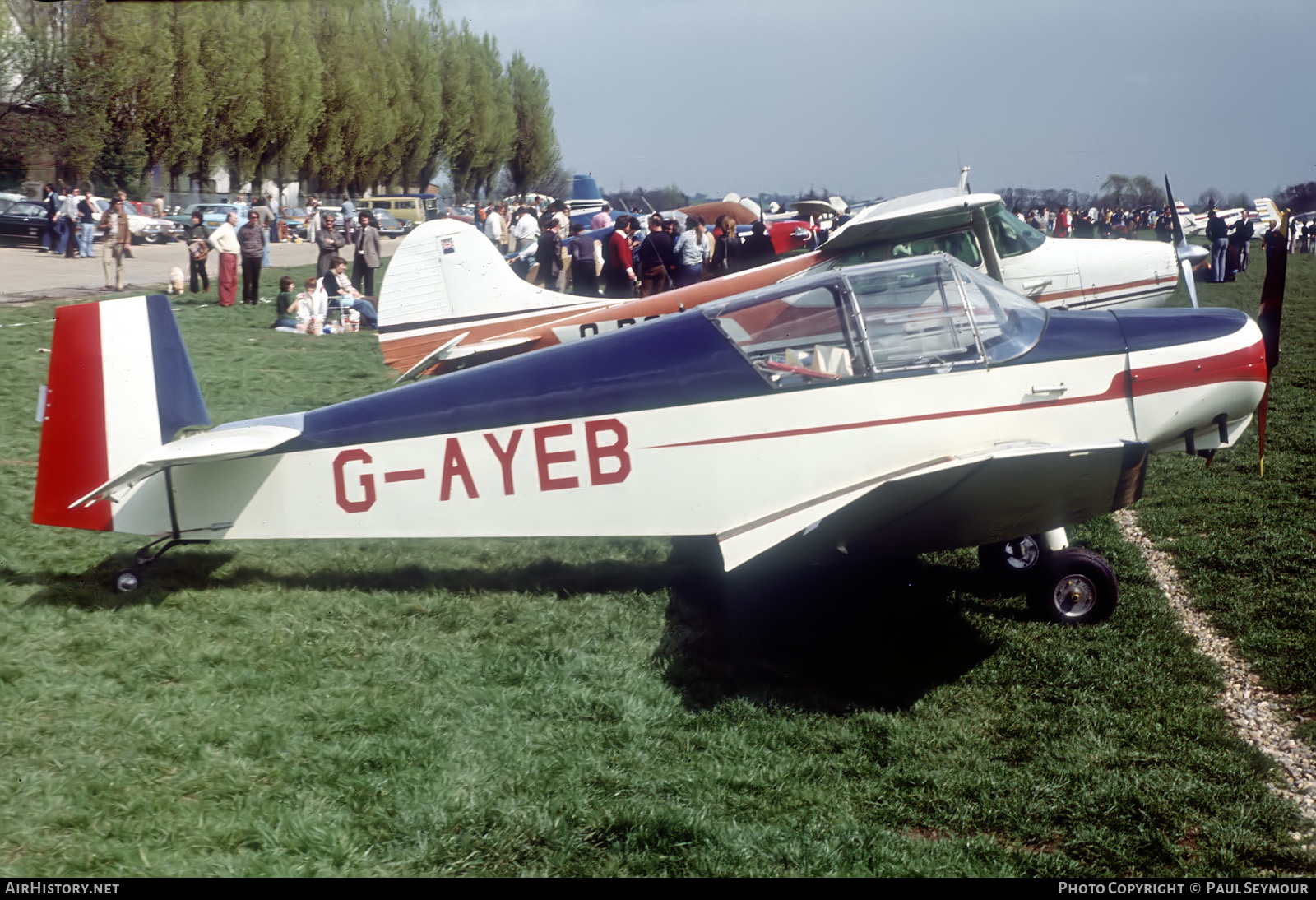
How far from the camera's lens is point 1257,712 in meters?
4.62

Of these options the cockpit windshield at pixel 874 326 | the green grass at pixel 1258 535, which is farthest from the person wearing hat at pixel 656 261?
the cockpit windshield at pixel 874 326

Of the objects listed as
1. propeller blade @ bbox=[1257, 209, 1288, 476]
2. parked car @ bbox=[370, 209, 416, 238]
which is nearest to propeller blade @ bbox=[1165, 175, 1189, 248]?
propeller blade @ bbox=[1257, 209, 1288, 476]

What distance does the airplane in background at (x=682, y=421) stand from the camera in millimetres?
5238

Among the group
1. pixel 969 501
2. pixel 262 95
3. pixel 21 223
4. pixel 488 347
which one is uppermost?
pixel 262 95

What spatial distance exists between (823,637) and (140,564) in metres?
3.60

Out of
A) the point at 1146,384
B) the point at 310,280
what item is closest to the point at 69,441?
the point at 1146,384

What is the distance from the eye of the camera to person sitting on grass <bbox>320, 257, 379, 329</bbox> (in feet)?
57.0

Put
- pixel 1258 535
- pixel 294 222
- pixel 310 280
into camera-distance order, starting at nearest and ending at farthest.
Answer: pixel 1258 535 < pixel 310 280 < pixel 294 222

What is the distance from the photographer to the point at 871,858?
3494mm

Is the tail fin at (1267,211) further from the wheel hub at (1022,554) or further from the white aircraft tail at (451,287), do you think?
the wheel hub at (1022,554)

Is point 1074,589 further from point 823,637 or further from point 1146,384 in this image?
point 823,637

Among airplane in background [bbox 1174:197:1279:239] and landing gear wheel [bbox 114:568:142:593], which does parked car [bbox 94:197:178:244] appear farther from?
landing gear wheel [bbox 114:568:142:593]

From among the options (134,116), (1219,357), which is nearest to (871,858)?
(1219,357)

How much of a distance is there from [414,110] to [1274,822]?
61.2 metres
